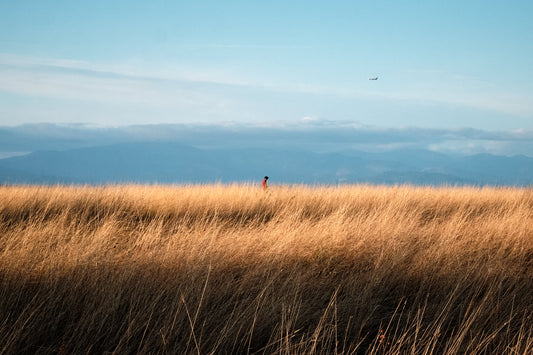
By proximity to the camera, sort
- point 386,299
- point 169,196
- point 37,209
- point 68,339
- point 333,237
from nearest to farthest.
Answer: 1. point 68,339
2. point 386,299
3. point 333,237
4. point 37,209
5. point 169,196

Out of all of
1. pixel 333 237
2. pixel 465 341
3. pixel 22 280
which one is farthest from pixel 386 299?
pixel 22 280

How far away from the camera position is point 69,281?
13.4 feet

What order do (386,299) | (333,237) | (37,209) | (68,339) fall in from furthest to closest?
(37,209) < (333,237) < (386,299) < (68,339)

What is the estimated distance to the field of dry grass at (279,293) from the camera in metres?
3.26

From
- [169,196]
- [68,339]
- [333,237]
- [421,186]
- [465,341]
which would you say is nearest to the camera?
[68,339]

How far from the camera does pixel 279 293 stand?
3.92m

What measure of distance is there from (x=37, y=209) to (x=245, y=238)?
18.7 feet

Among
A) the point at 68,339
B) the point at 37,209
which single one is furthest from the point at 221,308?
the point at 37,209

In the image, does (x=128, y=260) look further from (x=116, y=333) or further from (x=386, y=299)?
(x=386, y=299)

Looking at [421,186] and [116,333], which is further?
[421,186]

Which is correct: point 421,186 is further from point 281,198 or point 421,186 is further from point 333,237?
point 333,237

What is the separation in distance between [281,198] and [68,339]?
8.45m

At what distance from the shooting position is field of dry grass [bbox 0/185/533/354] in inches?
128

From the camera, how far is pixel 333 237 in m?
5.80
